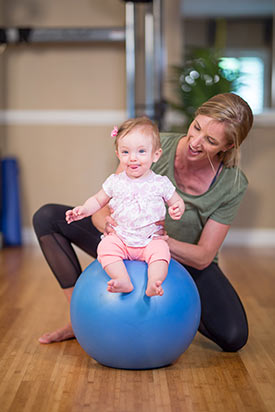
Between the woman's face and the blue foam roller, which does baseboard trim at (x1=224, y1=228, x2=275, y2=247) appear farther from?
the woman's face

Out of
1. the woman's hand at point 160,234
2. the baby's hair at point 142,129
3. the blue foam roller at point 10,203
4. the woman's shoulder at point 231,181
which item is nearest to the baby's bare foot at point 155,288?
the woman's hand at point 160,234

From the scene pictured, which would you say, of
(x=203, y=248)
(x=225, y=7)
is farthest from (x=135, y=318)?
(x=225, y=7)

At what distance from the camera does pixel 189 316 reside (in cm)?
181

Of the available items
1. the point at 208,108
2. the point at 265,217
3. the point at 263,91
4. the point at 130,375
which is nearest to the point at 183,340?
the point at 130,375

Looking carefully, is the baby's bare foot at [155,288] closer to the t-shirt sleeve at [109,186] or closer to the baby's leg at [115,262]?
the baby's leg at [115,262]

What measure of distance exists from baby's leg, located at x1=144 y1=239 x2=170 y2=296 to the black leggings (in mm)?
471

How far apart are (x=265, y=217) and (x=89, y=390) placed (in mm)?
3135

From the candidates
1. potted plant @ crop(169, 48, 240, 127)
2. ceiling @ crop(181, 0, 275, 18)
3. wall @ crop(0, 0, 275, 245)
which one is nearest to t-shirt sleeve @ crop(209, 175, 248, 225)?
potted plant @ crop(169, 48, 240, 127)

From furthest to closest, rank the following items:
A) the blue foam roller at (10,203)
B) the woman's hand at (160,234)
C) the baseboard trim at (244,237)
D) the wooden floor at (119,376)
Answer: the baseboard trim at (244,237)
the blue foam roller at (10,203)
the woman's hand at (160,234)
the wooden floor at (119,376)

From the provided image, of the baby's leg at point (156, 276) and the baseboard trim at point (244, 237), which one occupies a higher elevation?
the baby's leg at point (156, 276)

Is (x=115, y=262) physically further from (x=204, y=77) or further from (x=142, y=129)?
(x=204, y=77)

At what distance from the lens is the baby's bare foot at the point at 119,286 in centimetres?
168

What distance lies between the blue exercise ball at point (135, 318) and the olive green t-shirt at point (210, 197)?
14.0 inches

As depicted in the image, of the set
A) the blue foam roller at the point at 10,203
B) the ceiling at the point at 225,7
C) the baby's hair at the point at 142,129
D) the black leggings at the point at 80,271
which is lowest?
the blue foam roller at the point at 10,203
